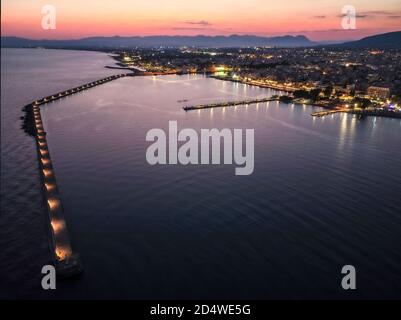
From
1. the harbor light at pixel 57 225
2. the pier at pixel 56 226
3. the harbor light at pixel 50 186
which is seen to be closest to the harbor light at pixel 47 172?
the pier at pixel 56 226

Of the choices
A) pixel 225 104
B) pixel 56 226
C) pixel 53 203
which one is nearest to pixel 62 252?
pixel 56 226

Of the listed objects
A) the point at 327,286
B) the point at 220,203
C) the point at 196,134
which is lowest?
the point at 327,286

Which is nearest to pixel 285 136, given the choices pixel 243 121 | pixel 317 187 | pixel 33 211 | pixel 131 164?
pixel 243 121

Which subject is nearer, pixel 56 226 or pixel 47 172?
pixel 56 226

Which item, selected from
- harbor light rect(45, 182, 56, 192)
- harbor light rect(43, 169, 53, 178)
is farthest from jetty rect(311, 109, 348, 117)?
harbor light rect(45, 182, 56, 192)

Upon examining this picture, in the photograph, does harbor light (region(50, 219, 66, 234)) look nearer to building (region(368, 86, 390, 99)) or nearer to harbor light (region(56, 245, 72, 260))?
harbor light (region(56, 245, 72, 260))

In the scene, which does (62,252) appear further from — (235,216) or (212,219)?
(235,216)
